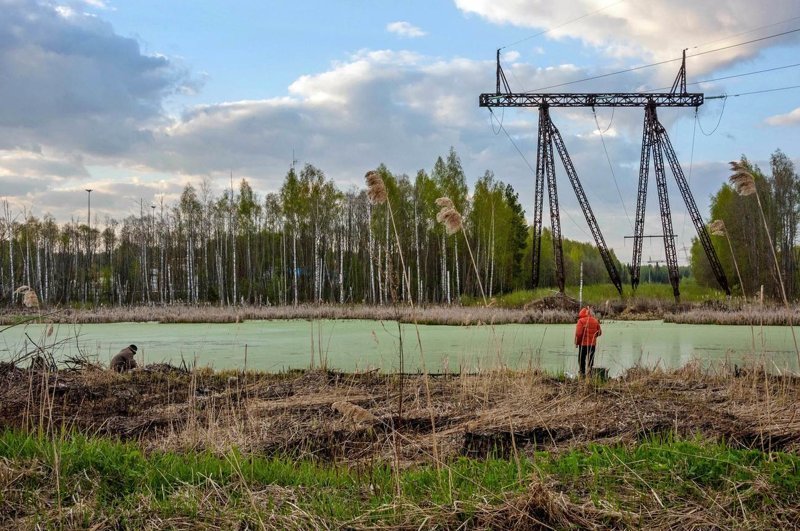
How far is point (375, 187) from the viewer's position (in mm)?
3633

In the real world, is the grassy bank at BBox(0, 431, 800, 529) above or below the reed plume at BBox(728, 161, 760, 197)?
below

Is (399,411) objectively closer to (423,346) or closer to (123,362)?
(123,362)

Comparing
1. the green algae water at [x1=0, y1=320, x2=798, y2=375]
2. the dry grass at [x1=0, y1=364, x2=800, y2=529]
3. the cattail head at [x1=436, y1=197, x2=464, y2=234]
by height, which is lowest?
the green algae water at [x1=0, y1=320, x2=798, y2=375]

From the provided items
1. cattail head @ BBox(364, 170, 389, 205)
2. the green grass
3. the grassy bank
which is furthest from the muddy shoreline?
cattail head @ BBox(364, 170, 389, 205)

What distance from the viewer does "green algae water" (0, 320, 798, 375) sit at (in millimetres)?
10156

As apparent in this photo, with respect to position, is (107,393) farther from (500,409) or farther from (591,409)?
(591,409)

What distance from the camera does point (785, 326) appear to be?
18.0m

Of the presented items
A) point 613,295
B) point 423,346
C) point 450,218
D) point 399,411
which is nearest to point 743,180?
point 450,218

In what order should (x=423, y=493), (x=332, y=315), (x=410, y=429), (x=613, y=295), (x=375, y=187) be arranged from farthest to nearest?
1. (x=613, y=295)
2. (x=332, y=315)
3. (x=410, y=429)
4. (x=375, y=187)
5. (x=423, y=493)

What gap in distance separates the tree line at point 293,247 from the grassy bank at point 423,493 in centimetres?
2818

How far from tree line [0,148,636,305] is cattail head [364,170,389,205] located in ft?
92.5

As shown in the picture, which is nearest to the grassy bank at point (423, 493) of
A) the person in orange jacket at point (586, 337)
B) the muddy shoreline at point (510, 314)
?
the person in orange jacket at point (586, 337)

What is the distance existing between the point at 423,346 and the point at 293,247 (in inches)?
907

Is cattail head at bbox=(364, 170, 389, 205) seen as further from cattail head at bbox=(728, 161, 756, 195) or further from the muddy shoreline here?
the muddy shoreline
